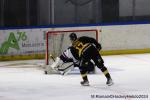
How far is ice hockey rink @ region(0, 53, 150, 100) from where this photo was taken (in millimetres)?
8461

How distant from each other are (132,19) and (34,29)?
9.19 feet

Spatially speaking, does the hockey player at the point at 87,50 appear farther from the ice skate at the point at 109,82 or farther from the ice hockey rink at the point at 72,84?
the ice hockey rink at the point at 72,84

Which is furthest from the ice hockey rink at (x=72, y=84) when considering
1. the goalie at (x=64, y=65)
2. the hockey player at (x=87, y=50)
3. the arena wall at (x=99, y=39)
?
the arena wall at (x=99, y=39)

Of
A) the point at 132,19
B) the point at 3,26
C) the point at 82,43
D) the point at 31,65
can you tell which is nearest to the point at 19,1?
the point at 3,26

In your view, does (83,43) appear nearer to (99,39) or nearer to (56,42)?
(56,42)

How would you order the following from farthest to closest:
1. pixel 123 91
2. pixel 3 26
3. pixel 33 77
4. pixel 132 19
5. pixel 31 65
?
pixel 132 19 → pixel 3 26 → pixel 31 65 → pixel 33 77 → pixel 123 91

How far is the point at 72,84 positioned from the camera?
9688 millimetres

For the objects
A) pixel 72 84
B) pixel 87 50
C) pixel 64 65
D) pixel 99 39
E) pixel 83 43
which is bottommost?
pixel 72 84

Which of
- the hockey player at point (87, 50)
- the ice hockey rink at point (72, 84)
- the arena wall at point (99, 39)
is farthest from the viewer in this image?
the arena wall at point (99, 39)

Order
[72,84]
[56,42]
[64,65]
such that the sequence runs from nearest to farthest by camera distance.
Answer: [72,84]
[64,65]
[56,42]

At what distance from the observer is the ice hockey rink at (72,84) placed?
8.46 metres

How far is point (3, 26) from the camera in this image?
13641 millimetres

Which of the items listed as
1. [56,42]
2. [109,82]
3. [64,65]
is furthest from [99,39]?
[109,82]

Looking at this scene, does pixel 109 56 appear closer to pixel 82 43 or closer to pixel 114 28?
pixel 114 28
